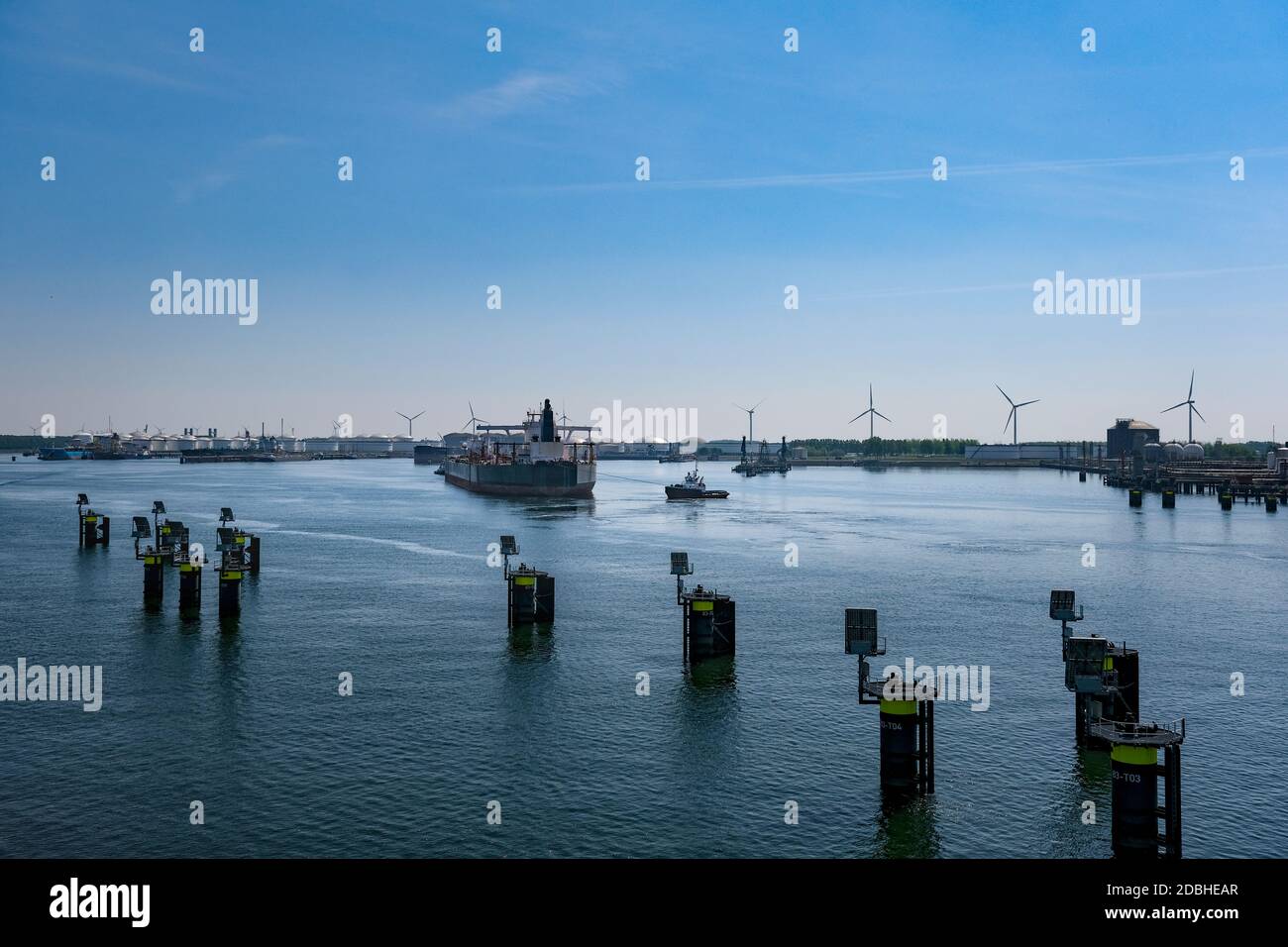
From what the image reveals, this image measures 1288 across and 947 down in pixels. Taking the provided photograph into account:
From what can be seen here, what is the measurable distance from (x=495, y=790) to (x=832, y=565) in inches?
2456

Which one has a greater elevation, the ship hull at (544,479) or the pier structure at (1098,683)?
the ship hull at (544,479)

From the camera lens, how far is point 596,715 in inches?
A: 1560

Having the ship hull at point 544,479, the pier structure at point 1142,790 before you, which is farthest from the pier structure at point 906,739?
the ship hull at point 544,479

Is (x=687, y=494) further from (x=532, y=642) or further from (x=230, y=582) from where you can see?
(x=532, y=642)

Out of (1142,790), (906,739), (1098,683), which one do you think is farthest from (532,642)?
(1142,790)

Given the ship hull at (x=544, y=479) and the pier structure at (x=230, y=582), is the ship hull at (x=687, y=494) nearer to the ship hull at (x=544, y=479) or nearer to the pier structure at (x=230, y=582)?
the ship hull at (x=544, y=479)

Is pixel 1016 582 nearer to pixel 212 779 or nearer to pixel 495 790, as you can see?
pixel 495 790

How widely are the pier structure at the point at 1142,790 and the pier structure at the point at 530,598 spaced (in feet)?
122

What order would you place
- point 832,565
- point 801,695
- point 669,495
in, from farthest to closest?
point 669,495
point 832,565
point 801,695

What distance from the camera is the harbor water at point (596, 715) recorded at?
2803 centimetres

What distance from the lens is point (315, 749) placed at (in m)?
34.9

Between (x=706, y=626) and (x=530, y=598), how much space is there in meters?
13.6
